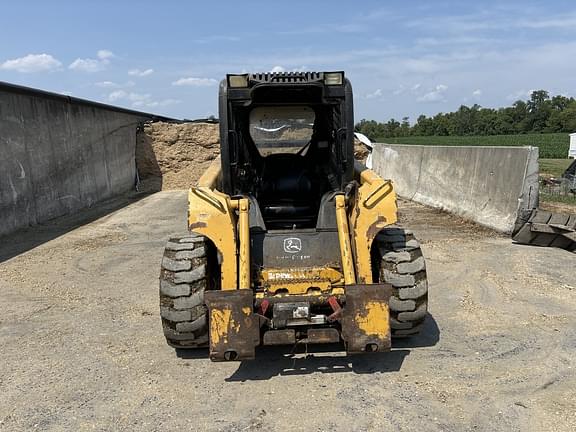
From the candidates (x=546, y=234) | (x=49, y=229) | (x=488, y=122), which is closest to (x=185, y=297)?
(x=546, y=234)

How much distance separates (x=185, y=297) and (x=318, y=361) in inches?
49.5

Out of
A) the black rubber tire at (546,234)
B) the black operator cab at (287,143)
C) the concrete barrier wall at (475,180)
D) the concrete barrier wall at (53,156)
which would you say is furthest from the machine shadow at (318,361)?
the concrete barrier wall at (53,156)

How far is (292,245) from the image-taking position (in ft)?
15.6

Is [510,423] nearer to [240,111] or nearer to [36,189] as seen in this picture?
[240,111]

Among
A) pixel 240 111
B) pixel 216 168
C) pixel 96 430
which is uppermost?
pixel 240 111

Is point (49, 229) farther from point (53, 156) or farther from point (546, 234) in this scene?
point (546, 234)

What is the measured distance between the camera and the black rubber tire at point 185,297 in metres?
4.33

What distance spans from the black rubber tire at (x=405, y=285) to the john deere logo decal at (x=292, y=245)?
2.43 feet

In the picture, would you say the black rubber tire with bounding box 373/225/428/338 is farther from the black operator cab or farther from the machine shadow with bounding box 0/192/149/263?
the machine shadow with bounding box 0/192/149/263

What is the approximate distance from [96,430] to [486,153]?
901 centimetres

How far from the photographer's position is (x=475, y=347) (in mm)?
4707

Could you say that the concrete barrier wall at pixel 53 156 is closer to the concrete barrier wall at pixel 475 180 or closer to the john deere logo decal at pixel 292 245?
the john deere logo decal at pixel 292 245

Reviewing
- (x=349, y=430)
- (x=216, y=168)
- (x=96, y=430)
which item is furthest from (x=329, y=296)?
(x=216, y=168)

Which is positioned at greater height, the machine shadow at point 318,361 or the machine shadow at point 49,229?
the machine shadow at point 318,361
